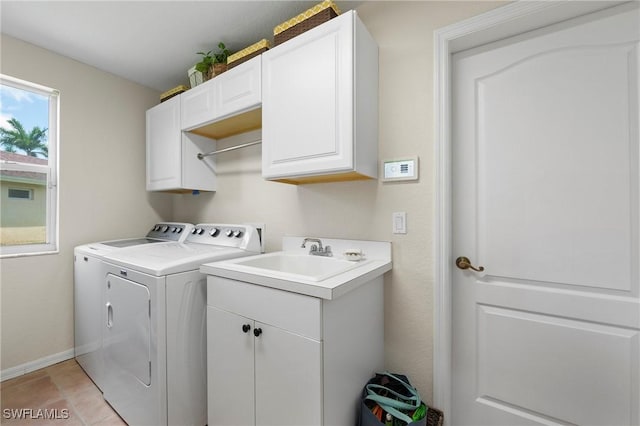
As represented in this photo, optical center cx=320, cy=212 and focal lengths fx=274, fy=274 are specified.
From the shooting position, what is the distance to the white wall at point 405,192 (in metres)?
1.45

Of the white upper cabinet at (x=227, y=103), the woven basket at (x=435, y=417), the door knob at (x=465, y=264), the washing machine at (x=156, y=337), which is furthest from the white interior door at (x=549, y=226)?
the washing machine at (x=156, y=337)

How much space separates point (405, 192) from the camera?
153 centimetres

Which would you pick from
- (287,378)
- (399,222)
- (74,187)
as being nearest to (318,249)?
(399,222)

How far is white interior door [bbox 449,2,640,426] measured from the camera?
3.72 feet

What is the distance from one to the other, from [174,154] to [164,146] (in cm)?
19

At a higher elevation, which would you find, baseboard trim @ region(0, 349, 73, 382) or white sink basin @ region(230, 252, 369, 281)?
white sink basin @ region(230, 252, 369, 281)

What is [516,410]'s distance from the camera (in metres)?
1.33

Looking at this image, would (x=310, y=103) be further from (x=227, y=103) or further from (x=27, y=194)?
(x=27, y=194)

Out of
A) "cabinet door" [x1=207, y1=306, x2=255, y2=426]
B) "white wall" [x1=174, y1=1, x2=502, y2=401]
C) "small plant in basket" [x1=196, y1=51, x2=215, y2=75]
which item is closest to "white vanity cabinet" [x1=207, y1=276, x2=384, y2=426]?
"cabinet door" [x1=207, y1=306, x2=255, y2=426]

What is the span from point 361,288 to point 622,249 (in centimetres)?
109

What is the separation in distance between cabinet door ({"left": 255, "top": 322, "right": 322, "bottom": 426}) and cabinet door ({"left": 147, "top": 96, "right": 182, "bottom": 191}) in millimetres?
1682

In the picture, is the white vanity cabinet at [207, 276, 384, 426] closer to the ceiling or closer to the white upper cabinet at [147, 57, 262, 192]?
the white upper cabinet at [147, 57, 262, 192]

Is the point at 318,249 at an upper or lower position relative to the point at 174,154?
lower

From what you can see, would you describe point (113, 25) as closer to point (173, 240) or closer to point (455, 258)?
point (173, 240)
